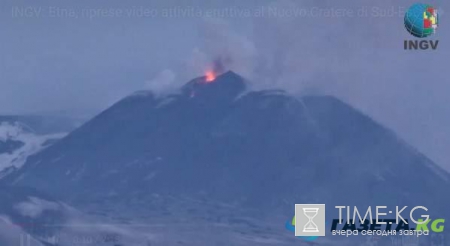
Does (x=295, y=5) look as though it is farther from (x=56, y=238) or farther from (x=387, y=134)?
(x=56, y=238)

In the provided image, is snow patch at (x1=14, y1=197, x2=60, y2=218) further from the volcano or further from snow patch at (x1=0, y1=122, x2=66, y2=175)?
snow patch at (x1=0, y1=122, x2=66, y2=175)

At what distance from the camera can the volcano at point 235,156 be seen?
20.5 ft

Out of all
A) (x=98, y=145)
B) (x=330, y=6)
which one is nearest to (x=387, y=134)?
(x=330, y=6)

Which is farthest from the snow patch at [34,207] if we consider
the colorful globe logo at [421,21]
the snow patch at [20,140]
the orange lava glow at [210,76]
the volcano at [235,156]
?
the colorful globe logo at [421,21]

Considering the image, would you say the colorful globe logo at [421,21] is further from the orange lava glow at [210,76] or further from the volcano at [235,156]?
the orange lava glow at [210,76]

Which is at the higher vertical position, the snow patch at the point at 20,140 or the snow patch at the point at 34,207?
the snow patch at the point at 20,140

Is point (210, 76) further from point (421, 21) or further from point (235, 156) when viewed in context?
point (421, 21)

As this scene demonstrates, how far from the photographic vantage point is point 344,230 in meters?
6.27

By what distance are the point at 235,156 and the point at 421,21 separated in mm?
1280

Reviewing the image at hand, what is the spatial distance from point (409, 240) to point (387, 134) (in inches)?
23.8

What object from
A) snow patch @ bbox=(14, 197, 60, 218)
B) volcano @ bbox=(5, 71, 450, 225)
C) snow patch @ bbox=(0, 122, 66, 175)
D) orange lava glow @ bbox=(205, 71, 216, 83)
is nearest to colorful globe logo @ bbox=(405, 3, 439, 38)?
volcano @ bbox=(5, 71, 450, 225)

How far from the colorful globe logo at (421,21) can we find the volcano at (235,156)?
1.85ft

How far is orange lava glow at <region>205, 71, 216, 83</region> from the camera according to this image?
6.28 meters

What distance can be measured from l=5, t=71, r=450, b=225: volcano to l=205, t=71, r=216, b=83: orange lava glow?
0.03 metres
